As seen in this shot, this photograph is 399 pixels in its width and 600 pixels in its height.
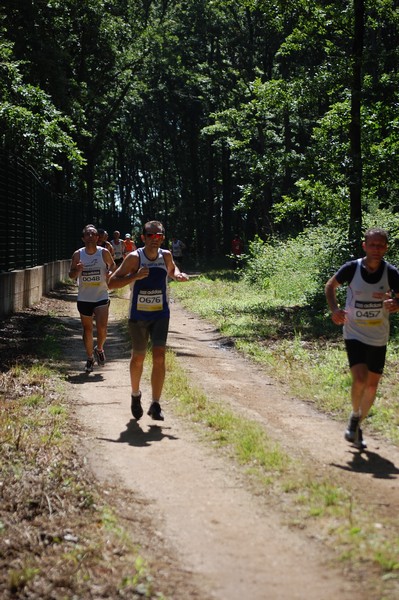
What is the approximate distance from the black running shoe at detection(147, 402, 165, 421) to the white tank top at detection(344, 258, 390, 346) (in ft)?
6.99

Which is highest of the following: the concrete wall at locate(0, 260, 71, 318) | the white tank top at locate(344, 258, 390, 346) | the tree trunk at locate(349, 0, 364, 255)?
the tree trunk at locate(349, 0, 364, 255)

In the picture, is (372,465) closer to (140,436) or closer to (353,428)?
(353,428)

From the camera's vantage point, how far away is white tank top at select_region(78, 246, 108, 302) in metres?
12.0

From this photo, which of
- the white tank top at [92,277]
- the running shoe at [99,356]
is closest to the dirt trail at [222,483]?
the running shoe at [99,356]

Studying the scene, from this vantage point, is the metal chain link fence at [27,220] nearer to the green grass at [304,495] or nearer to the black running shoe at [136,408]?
the black running shoe at [136,408]

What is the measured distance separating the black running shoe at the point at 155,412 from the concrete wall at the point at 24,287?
8783 millimetres

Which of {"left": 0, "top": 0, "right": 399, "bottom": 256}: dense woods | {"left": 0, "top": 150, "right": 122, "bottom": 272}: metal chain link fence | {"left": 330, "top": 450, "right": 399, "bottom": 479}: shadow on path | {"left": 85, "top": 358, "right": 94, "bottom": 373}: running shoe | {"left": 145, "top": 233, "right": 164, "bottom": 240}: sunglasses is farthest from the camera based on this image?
{"left": 0, "top": 0, "right": 399, "bottom": 256}: dense woods

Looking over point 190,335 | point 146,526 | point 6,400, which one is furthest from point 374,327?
point 190,335

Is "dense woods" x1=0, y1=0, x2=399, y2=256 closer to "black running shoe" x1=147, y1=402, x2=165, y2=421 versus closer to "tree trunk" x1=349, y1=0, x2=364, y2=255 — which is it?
"tree trunk" x1=349, y1=0, x2=364, y2=255

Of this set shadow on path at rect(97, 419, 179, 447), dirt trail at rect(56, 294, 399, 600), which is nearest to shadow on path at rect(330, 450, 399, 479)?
dirt trail at rect(56, 294, 399, 600)

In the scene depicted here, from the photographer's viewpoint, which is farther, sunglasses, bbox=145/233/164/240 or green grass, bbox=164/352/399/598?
sunglasses, bbox=145/233/164/240

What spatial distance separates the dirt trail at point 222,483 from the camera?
460cm

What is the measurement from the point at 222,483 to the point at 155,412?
2.24 m

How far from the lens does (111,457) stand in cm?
712
